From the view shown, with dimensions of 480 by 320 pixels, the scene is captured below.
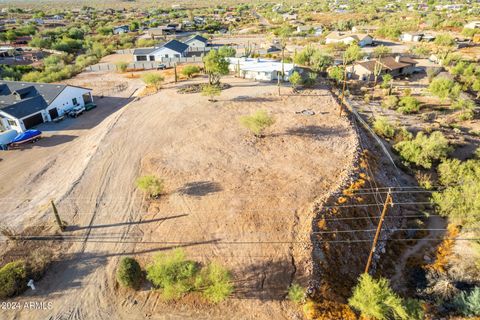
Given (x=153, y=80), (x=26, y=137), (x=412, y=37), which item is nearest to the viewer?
(x=26, y=137)

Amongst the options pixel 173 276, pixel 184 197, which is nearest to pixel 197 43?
pixel 184 197

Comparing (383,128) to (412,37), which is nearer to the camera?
(383,128)

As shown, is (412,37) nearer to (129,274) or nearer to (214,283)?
(214,283)

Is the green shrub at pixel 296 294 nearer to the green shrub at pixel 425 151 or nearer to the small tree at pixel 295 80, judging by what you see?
the green shrub at pixel 425 151

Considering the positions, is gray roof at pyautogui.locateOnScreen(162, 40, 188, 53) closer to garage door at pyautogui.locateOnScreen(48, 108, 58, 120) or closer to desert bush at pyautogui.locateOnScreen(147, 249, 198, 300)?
garage door at pyautogui.locateOnScreen(48, 108, 58, 120)

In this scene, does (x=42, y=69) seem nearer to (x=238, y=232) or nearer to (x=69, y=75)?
(x=69, y=75)

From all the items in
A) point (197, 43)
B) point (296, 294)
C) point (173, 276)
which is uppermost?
point (197, 43)

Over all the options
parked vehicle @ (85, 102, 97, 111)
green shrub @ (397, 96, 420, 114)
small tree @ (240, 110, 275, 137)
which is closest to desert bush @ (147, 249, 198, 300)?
small tree @ (240, 110, 275, 137)
